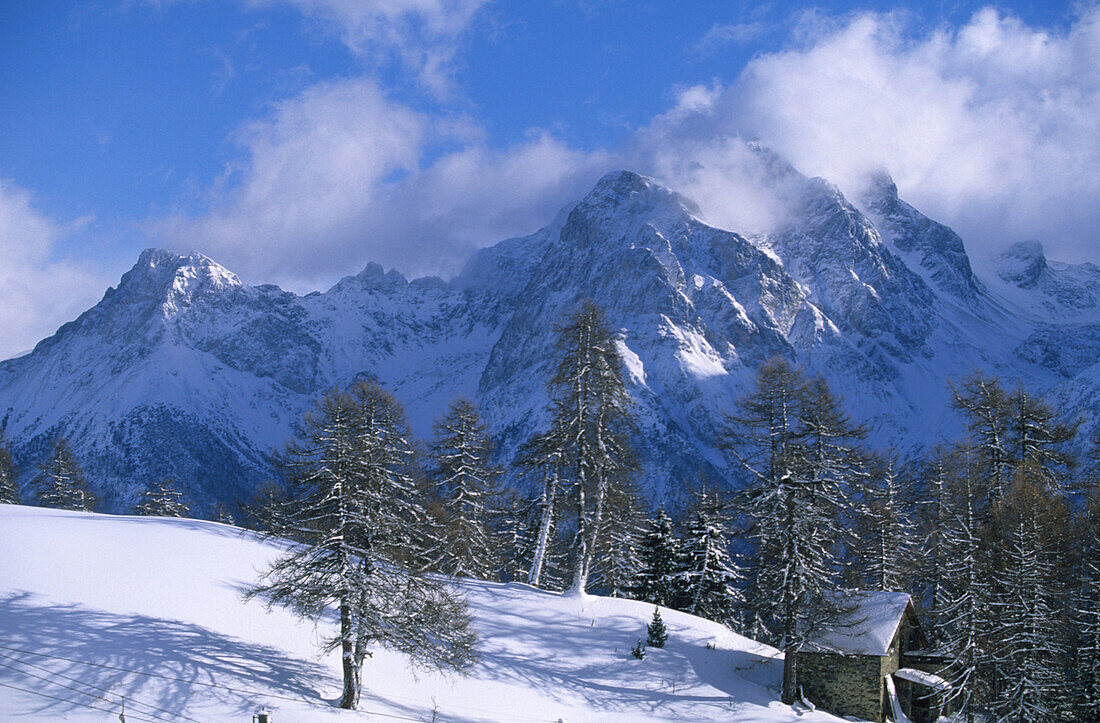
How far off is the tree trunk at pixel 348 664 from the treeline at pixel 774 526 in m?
0.05

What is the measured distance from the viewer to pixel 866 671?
29.5 meters

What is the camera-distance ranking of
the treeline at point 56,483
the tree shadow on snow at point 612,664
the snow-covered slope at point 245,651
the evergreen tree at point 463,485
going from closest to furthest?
the snow-covered slope at point 245,651
the tree shadow on snow at point 612,664
the evergreen tree at point 463,485
the treeline at point 56,483

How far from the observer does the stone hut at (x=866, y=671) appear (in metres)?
29.4

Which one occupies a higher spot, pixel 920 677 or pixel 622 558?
pixel 622 558

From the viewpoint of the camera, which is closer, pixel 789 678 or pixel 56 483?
pixel 789 678

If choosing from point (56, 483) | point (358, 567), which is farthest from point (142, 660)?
point (56, 483)

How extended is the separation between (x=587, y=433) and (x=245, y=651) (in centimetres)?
1571

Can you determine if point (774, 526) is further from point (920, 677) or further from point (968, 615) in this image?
point (920, 677)

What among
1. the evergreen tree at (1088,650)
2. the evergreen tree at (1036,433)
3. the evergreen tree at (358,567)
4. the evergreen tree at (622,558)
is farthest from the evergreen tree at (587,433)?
the evergreen tree at (1036,433)

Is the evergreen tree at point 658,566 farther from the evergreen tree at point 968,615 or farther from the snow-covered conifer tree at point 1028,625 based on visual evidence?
the snow-covered conifer tree at point 1028,625

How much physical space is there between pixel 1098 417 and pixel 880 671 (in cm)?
14897

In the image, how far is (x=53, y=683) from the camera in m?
17.9

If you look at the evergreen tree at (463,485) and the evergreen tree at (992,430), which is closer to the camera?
the evergreen tree at (992,430)

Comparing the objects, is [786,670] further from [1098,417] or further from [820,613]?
[1098,417]
